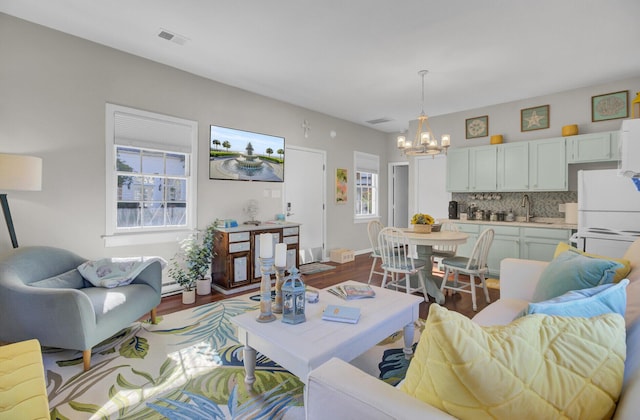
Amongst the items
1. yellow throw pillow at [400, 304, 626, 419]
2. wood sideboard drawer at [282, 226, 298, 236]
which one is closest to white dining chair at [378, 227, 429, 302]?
wood sideboard drawer at [282, 226, 298, 236]

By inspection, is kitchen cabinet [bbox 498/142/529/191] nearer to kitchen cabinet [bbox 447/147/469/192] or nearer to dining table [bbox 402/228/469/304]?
kitchen cabinet [bbox 447/147/469/192]

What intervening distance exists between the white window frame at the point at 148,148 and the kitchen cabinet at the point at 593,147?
5.18 m

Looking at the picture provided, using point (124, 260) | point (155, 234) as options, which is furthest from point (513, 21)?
point (155, 234)

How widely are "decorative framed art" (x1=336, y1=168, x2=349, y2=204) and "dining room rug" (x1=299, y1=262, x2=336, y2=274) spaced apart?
4.40 feet

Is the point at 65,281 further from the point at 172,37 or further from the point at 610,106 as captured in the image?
the point at 610,106

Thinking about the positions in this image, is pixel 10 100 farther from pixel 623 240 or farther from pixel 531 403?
pixel 623 240

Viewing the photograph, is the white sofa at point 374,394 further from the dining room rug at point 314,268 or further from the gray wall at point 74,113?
the dining room rug at point 314,268

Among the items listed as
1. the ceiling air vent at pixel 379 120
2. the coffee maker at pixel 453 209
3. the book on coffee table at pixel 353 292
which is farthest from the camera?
the ceiling air vent at pixel 379 120

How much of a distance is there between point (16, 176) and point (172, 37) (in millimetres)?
1855

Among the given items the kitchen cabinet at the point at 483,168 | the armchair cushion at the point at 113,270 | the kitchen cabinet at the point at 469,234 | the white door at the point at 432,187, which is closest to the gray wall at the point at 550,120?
the white door at the point at 432,187

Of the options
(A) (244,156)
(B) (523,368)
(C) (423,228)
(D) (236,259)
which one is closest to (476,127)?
(C) (423,228)

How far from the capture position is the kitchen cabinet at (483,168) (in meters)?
5.00

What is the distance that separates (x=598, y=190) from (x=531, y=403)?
364 centimetres

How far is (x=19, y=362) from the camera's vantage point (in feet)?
4.74
